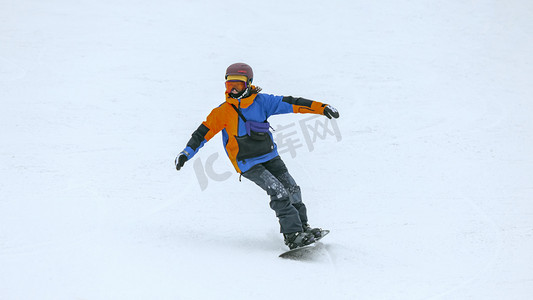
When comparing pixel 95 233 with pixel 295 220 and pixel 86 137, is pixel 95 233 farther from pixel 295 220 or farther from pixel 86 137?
pixel 86 137

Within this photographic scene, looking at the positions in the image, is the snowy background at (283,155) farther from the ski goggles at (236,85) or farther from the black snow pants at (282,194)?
the ski goggles at (236,85)

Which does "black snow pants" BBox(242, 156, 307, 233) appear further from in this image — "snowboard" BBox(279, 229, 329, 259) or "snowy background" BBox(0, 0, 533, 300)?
"snowy background" BBox(0, 0, 533, 300)

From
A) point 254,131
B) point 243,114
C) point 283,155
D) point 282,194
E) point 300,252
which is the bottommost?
point 300,252

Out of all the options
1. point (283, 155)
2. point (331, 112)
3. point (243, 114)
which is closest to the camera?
point (331, 112)

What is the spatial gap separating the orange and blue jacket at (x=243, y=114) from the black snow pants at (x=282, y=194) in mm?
113

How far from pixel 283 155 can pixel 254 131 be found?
2521 millimetres

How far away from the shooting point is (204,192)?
19.7ft

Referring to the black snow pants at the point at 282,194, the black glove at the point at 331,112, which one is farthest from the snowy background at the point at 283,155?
the black glove at the point at 331,112

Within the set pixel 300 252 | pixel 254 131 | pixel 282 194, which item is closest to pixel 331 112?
pixel 254 131

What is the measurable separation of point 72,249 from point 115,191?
1409 millimetres

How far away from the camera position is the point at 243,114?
4.68 meters

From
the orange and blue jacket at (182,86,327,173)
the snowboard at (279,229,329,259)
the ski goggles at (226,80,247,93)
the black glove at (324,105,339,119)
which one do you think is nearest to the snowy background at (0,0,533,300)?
the snowboard at (279,229,329,259)

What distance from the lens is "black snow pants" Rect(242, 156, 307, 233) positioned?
184 inches

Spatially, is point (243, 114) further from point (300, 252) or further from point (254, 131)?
point (300, 252)
